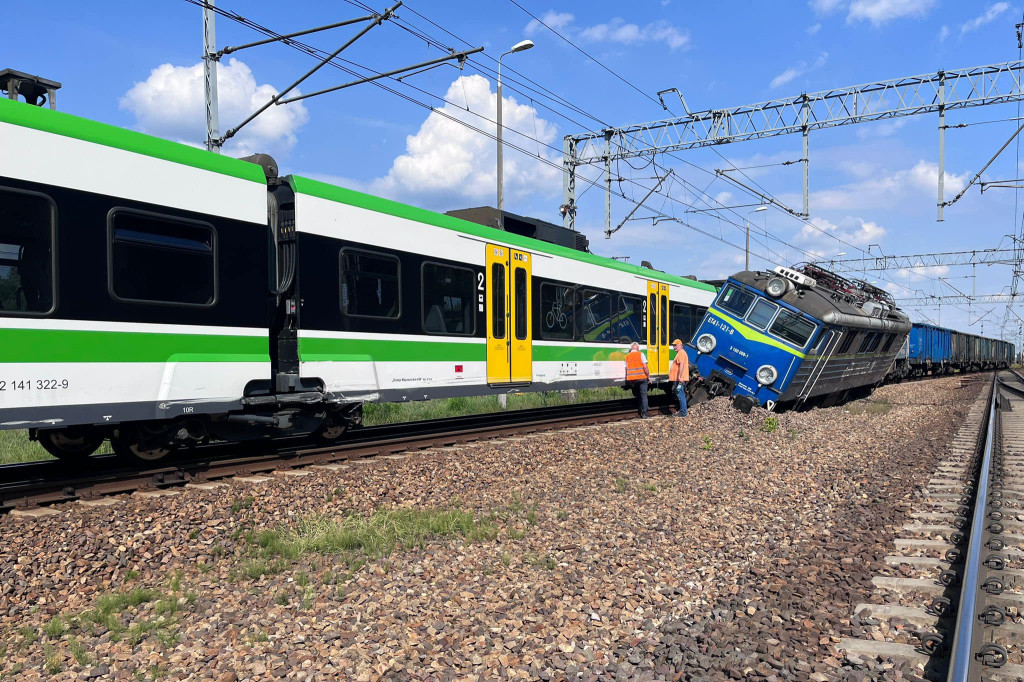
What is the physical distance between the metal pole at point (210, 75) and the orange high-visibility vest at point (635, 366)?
9.09 meters

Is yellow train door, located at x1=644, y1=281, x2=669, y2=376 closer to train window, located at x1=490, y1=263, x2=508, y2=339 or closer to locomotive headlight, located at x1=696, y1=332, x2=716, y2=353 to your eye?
locomotive headlight, located at x1=696, y1=332, x2=716, y2=353

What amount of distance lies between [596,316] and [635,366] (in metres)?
1.42

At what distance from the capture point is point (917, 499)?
7.70 meters

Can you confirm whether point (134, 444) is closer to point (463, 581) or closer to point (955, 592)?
point (463, 581)

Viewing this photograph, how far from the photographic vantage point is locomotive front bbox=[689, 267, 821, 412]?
1488cm

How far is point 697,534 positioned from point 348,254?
5.74 metres

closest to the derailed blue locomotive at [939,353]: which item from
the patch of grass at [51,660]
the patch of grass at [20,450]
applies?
the patch of grass at [20,450]

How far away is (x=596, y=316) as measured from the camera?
15008 mm

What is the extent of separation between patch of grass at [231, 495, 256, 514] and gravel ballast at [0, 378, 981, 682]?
0.06 feet

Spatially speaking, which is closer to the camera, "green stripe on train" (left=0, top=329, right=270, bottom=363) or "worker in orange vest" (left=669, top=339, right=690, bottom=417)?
"green stripe on train" (left=0, top=329, right=270, bottom=363)

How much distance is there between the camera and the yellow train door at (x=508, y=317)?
476 inches

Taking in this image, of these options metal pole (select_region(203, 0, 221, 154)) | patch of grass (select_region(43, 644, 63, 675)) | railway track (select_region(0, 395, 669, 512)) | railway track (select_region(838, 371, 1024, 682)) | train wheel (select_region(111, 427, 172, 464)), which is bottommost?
railway track (select_region(838, 371, 1024, 682))

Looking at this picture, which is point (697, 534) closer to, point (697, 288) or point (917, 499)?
point (917, 499)

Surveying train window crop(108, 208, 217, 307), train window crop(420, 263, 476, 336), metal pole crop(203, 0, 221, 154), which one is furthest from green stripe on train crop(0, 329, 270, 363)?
metal pole crop(203, 0, 221, 154)
